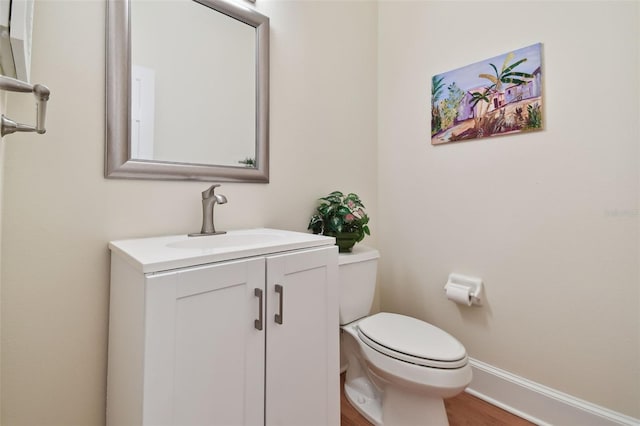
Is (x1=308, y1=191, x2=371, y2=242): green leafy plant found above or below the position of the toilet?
above

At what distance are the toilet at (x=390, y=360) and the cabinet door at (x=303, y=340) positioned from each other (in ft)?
0.82

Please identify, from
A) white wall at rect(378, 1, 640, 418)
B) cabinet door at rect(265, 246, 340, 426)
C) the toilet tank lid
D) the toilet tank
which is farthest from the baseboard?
cabinet door at rect(265, 246, 340, 426)

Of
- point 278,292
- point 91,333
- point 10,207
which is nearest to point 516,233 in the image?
point 278,292

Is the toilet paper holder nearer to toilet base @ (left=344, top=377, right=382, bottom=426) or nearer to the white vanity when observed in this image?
toilet base @ (left=344, top=377, right=382, bottom=426)

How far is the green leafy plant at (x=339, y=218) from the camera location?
1519 millimetres

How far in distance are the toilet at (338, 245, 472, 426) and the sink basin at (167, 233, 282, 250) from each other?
407 mm

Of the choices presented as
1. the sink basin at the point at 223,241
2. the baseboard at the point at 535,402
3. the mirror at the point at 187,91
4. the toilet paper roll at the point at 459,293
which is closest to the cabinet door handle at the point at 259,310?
the sink basin at the point at 223,241

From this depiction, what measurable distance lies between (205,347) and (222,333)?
0.05 meters

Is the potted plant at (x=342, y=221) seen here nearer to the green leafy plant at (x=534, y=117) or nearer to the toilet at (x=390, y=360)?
the toilet at (x=390, y=360)

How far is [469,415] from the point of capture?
1436mm

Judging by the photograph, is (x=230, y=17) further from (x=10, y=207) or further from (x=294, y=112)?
(x=10, y=207)

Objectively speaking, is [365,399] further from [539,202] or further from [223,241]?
[539,202]

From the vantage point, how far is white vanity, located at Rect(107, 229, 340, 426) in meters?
0.74

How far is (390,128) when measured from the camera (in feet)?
6.49
